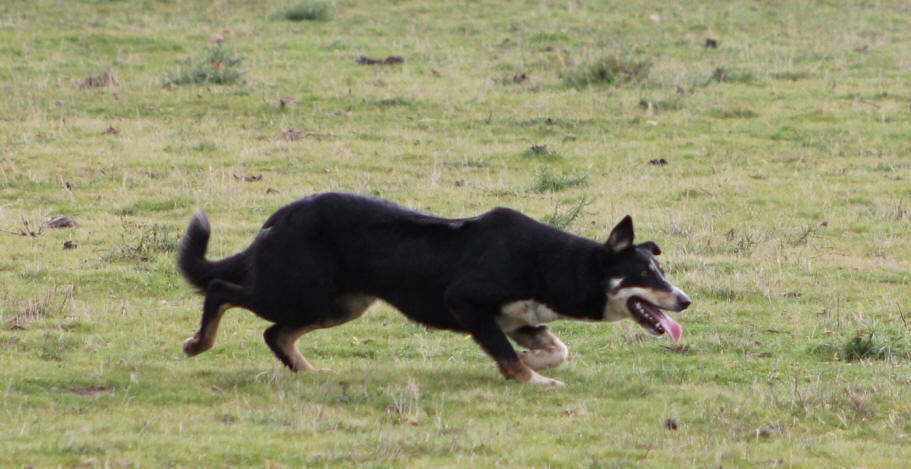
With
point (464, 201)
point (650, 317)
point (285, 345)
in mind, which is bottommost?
point (464, 201)

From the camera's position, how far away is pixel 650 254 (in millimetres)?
7941

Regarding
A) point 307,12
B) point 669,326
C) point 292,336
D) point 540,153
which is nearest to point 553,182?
point 540,153

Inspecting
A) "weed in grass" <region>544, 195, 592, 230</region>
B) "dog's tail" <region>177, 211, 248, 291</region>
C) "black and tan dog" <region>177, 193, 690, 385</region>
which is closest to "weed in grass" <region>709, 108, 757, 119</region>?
"weed in grass" <region>544, 195, 592, 230</region>

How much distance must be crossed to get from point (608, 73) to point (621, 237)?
1418cm

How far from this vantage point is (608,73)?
21.5m

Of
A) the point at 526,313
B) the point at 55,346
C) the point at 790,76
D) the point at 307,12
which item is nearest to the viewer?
the point at 526,313

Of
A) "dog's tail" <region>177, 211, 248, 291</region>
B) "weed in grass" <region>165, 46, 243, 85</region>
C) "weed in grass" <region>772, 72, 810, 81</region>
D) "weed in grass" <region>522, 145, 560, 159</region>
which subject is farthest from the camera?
"weed in grass" <region>772, 72, 810, 81</region>

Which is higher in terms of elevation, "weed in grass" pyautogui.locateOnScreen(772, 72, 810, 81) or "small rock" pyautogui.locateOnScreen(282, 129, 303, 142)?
"weed in grass" pyautogui.locateOnScreen(772, 72, 810, 81)

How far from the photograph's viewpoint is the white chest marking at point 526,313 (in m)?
7.89

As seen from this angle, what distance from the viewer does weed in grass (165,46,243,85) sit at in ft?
68.6

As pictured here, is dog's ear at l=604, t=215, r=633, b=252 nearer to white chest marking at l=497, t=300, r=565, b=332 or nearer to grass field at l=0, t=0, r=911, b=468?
white chest marking at l=497, t=300, r=565, b=332

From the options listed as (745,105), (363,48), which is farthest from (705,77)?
(363,48)

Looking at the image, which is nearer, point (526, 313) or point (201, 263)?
point (526, 313)

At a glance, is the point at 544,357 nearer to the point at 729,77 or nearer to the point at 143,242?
the point at 143,242
